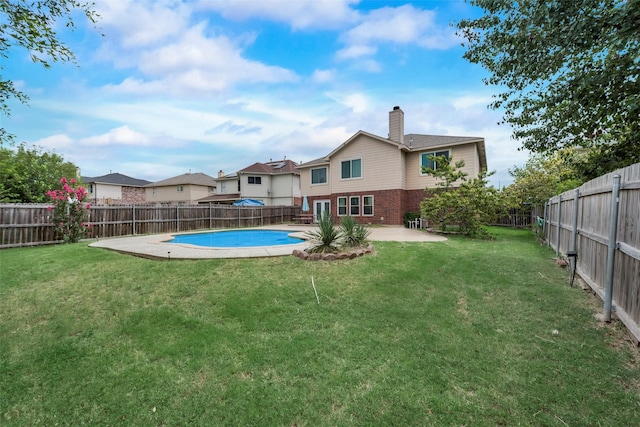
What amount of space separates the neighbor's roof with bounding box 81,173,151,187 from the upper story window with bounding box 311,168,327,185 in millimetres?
31903

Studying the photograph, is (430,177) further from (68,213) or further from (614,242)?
(68,213)

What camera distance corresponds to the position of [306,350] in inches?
139

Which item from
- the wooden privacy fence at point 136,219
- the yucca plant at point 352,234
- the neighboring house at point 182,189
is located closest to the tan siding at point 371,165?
the wooden privacy fence at point 136,219

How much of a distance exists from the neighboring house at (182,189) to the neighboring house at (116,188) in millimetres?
2080

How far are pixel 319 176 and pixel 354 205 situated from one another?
4.38m

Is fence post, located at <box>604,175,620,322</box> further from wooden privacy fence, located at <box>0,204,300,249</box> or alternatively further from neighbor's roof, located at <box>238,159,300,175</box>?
neighbor's roof, located at <box>238,159,300,175</box>

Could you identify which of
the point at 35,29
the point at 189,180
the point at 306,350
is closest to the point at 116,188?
the point at 189,180

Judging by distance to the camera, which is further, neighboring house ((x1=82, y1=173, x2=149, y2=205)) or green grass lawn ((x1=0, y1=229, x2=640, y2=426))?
neighboring house ((x1=82, y1=173, x2=149, y2=205))

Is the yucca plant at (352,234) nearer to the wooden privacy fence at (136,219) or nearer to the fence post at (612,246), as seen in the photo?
the fence post at (612,246)

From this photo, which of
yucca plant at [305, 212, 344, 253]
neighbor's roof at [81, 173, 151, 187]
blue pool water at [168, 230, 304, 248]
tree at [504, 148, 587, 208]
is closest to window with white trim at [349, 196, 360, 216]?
blue pool water at [168, 230, 304, 248]

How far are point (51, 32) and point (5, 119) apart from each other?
198 centimetres

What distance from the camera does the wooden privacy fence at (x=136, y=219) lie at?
10.8m

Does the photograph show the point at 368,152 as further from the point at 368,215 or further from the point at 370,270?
the point at 370,270

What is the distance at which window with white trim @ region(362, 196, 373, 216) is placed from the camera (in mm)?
21078
